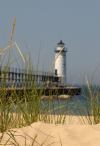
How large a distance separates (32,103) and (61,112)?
0.45m

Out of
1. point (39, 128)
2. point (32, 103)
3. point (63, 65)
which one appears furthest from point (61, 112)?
point (63, 65)

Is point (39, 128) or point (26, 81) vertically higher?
point (26, 81)

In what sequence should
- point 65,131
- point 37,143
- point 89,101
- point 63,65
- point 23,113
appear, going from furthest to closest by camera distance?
point 63,65, point 89,101, point 23,113, point 65,131, point 37,143

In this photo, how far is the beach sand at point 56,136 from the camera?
8.61 feet

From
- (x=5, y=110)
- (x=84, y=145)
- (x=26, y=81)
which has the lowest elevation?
(x=84, y=145)

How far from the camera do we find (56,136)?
2.79m

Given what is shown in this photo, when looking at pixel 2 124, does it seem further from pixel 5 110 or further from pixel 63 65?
pixel 63 65

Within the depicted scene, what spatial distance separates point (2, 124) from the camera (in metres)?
2.92

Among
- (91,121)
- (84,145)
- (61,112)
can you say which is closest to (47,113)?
(61,112)

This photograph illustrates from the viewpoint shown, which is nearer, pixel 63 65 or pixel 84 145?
pixel 84 145

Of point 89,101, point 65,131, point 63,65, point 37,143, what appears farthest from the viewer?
point 63,65

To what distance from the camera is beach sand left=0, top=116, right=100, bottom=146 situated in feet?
8.61

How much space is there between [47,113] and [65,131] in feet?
2.64

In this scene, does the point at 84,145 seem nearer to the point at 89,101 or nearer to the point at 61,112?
the point at 61,112
